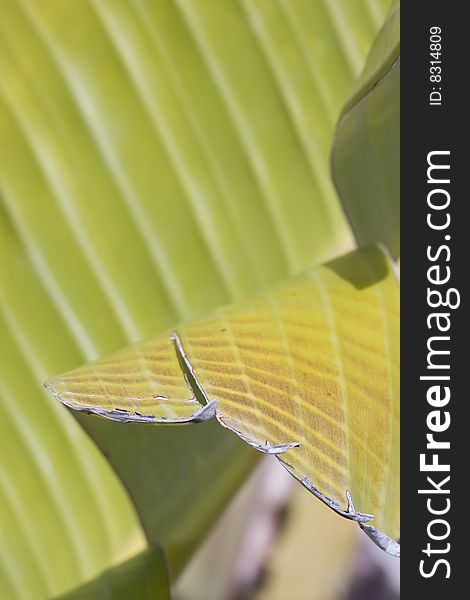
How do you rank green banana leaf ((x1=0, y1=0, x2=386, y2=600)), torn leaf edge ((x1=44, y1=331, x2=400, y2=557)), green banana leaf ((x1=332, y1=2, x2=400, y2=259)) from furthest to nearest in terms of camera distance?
green banana leaf ((x1=0, y1=0, x2=386, y2=600)), green banana leaf ((x1=332, y1=2, x2=400, y2=259)), torn leaf edge ((x1=44, y1=331, x2=400, y2=557))

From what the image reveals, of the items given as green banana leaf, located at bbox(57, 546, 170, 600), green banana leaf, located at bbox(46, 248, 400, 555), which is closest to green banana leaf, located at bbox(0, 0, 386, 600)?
green banana leaf, located at bbox(57, 546, 170, 600)

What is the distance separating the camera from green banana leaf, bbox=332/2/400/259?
0.39 m

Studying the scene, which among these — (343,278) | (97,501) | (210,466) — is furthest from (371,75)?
(97,501)

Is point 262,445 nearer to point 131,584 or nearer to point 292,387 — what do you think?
point 292,387

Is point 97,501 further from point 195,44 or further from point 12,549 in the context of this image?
point 195,44

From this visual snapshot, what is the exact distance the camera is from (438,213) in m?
0.43

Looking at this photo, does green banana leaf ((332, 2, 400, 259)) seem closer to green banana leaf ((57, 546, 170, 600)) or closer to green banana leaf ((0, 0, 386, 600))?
green banana leaf ((0, 0, 386, 600))

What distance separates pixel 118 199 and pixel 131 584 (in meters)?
0.27

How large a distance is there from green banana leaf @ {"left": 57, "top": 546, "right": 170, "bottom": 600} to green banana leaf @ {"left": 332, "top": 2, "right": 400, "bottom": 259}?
0.78 feet

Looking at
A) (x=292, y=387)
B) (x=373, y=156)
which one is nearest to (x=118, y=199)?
(x=373, y=156)

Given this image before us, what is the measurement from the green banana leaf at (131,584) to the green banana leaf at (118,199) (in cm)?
7

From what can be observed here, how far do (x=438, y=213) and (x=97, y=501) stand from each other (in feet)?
1.02

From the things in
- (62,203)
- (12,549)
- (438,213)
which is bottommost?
(12,549)

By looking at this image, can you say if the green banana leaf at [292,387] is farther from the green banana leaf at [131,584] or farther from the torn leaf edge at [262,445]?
the green banana leaf at [131,584]
